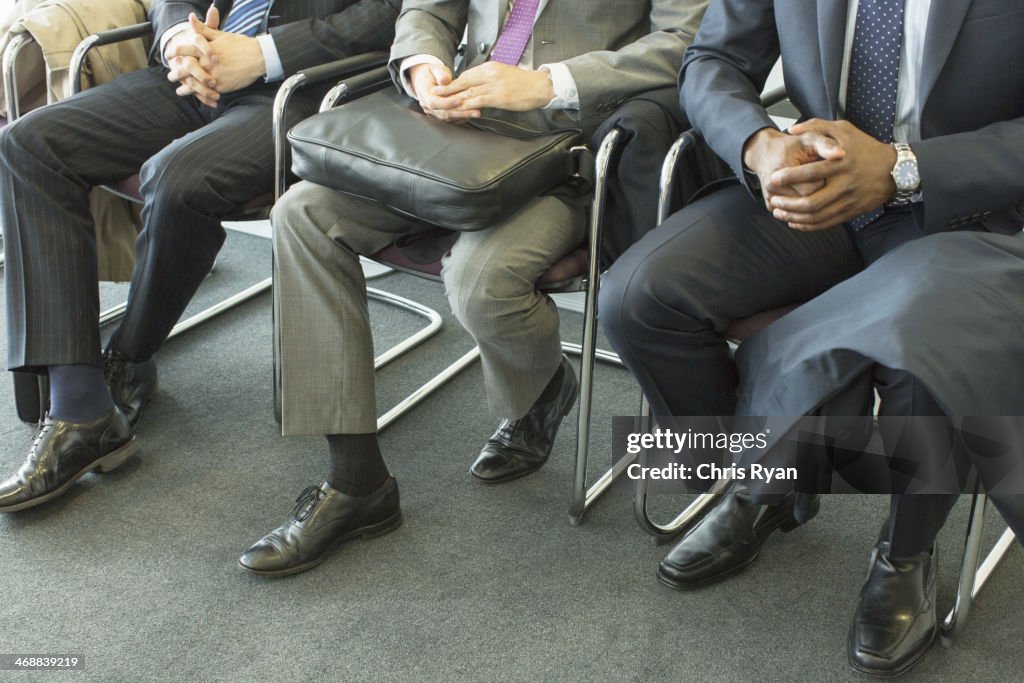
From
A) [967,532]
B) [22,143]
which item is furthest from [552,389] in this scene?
[22,143]

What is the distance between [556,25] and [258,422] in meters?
1.06

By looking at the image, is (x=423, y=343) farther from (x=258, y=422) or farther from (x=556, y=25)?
(x=556, y=25)

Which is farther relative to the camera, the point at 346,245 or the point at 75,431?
the point at 75,431

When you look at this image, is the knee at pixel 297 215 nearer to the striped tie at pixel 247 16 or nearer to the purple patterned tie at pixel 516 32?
the purple patterned tie at pixel 516 32

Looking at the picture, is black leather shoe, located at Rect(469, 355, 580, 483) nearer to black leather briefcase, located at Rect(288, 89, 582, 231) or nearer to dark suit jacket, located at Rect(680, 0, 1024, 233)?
black leather briefcase, located at Rect(288, 89, 582, 231)

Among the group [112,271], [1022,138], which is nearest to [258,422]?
[112,271]

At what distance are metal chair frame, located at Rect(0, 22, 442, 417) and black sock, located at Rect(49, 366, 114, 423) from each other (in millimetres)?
144

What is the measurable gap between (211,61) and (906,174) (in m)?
1.36

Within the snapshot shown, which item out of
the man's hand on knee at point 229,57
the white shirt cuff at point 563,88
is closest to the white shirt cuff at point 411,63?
the white shirt cuff at point 563,88

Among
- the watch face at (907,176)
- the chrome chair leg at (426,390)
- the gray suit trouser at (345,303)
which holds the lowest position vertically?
the chrome chair leg at (426,390)

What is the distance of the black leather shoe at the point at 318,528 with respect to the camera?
1.78 metres

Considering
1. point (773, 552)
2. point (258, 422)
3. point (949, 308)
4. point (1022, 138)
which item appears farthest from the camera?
point (258, 422)

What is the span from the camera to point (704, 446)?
1.68 m

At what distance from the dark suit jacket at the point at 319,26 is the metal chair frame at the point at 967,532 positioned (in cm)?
82
